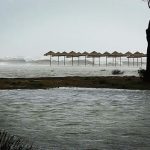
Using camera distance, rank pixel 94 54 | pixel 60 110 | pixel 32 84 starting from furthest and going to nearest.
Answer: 1. pixel 94 54
2. pixel 32 84
3. pixel 60 110

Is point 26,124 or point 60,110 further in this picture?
point 60,110

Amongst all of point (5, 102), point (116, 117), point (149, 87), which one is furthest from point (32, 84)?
point (116, 117)

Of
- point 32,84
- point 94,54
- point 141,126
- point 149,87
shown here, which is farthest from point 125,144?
point 94,54

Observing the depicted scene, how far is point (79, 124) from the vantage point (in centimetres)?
1227

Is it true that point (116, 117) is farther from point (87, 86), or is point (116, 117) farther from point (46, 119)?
point (87, 86)

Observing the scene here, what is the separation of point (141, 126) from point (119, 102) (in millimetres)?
7012

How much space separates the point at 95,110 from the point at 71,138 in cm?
562

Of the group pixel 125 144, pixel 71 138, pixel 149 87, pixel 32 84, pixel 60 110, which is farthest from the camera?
pixel 32 84

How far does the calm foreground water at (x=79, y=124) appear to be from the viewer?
31.0 feet

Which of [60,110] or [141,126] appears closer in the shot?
[141,126]

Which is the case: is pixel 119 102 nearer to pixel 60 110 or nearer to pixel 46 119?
pixel 60 110

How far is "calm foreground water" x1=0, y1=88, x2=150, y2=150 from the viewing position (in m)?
9.46

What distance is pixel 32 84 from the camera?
1202 inches

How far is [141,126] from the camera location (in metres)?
11.9
